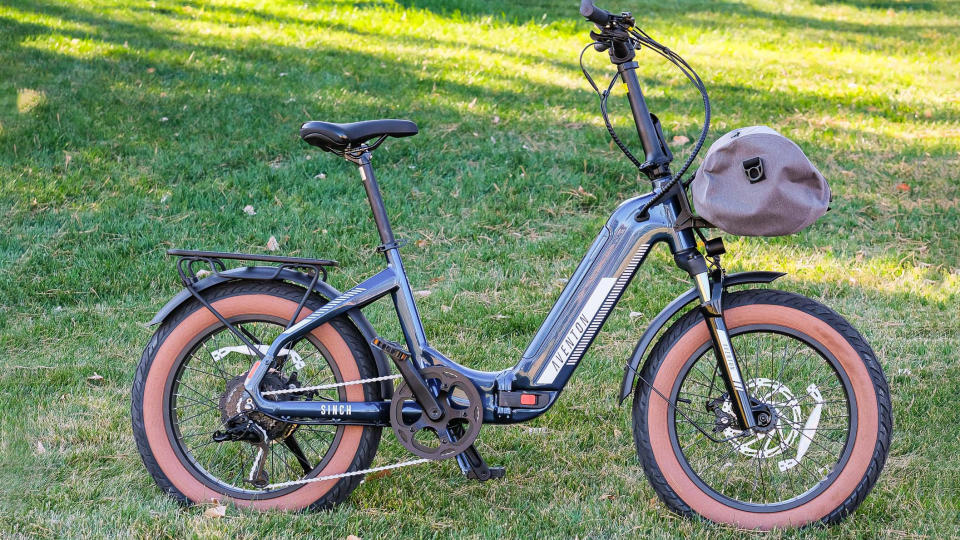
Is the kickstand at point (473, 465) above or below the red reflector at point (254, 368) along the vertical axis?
below

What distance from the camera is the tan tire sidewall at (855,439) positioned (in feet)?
9.93

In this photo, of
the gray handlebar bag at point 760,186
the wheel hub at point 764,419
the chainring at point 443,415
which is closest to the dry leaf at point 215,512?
the chainring at point 443,415

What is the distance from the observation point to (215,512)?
3.19 m

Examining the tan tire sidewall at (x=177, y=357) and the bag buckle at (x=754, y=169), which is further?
the tan tire sidewall at (x=177, y=357)

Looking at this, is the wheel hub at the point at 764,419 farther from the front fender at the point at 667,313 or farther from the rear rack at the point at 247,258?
the rear rack at the point at 247,258

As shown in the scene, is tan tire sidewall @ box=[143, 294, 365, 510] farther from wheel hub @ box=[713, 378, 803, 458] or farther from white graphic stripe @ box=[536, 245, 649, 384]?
wheel hub @ box=[713, 378, 803, 458]

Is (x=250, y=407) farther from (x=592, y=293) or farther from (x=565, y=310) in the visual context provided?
(x=592, y=293)

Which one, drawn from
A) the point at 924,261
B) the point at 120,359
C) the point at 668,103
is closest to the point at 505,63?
the point at 668,103

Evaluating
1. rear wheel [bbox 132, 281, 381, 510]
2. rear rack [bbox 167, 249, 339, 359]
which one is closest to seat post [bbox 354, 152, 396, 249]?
rear rack [bbox 167, 249, 339, 359]

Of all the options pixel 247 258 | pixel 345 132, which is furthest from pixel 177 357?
pixel 345 132

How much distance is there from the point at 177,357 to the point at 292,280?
48cm

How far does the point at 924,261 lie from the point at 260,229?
4.16m

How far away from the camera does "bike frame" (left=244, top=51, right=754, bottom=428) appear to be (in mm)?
3072

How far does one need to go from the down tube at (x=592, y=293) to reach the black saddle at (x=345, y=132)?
0.79 m
